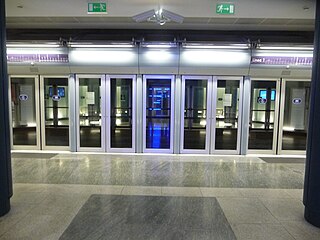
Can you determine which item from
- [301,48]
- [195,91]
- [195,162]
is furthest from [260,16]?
[195,162]

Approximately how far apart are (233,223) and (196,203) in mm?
728

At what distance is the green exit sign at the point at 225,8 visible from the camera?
14.9ft

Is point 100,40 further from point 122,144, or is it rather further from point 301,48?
point 301,48

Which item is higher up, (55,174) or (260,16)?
(260,16)

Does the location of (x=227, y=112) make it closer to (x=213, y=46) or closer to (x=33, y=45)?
(x=213, y=46)

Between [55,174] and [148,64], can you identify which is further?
[148,64]

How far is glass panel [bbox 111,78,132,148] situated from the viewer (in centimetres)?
738

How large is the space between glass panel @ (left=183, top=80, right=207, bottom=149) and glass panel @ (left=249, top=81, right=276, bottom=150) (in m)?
1.40

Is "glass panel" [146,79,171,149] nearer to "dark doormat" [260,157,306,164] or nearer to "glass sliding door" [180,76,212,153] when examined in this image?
"glass sliding door" [180,76,212,153]

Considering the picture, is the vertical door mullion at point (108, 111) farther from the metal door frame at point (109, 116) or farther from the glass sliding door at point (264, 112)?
the glass sliding door at point (264, 112)

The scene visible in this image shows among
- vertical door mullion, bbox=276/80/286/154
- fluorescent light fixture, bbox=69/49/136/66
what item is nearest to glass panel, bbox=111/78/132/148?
fluorescent light fixture, bbox=69/49/136/66

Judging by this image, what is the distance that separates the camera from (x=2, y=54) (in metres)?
3.26

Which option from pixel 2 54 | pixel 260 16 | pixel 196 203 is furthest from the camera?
pixel 260 16

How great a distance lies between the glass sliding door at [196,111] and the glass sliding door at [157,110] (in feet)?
1.24
